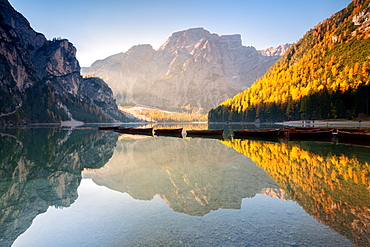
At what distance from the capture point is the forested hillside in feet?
311

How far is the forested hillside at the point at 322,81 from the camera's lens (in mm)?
94794

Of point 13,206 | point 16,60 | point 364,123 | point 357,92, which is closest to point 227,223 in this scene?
point 13,206

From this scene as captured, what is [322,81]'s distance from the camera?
127250 millimetres

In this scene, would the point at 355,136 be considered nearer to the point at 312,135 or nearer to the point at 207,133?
the point at 312,135

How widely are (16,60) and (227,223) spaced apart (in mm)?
239214

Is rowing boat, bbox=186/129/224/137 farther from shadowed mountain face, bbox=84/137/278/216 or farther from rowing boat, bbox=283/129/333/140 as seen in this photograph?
shadowed mountain face, bbox=84/137/278/216

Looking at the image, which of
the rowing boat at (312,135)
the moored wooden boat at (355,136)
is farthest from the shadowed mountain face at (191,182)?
the rowing boat at (312,135)

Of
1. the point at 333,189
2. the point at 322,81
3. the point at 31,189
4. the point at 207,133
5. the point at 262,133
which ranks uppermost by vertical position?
the point at 322,81

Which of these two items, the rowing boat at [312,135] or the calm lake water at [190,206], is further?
the rowing boat at [312,135]

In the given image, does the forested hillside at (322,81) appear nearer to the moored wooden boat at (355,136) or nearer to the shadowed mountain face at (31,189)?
the moored wooden boat at (355,136)

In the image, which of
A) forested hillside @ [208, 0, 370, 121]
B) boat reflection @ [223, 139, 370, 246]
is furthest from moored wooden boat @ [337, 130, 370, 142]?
forested hillside @ [208, 0, 370, 121]

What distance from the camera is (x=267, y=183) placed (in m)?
12.3

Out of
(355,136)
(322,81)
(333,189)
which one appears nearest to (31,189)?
(333,189)

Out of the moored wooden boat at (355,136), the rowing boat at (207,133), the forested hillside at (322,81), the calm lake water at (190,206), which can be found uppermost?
the forested hillside at (322,81)
